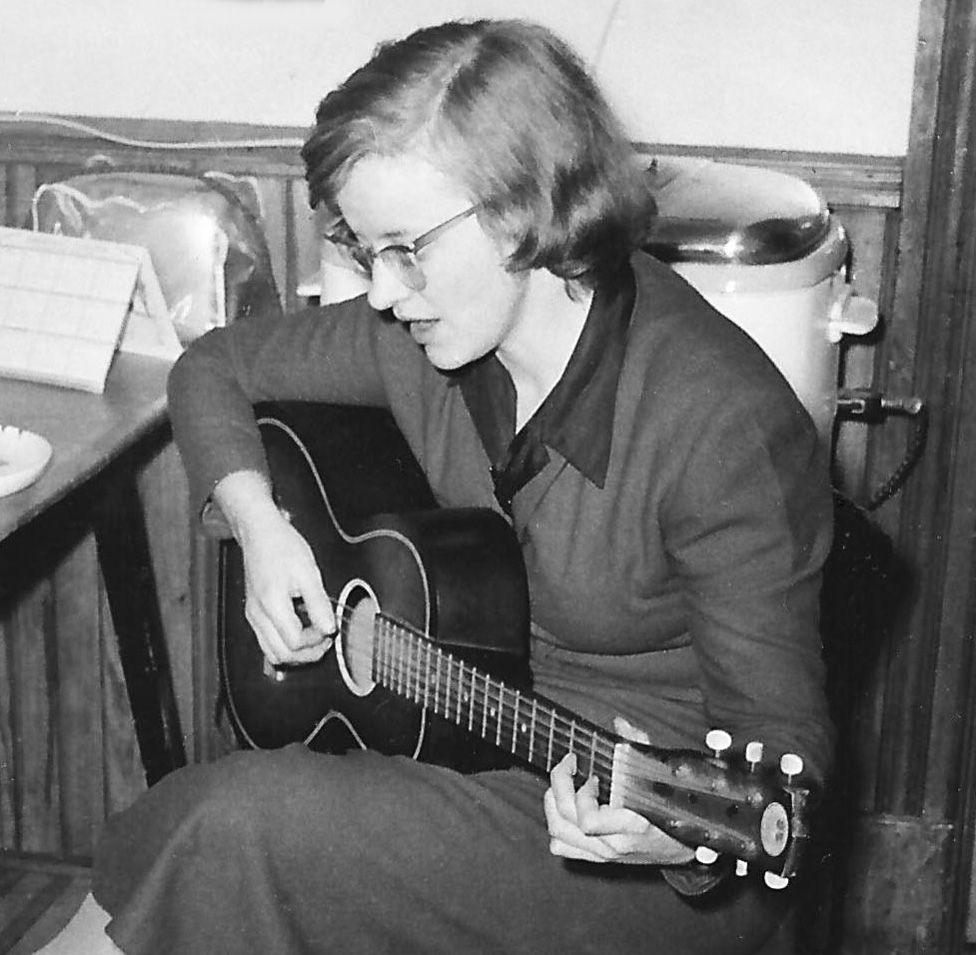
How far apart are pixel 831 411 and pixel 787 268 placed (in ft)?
0.78

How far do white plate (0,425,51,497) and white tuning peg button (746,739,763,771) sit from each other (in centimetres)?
75

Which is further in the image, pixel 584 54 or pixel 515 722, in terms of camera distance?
pixel 584 54

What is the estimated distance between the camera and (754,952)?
4.70ft

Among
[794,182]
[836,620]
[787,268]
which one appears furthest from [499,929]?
[794,182]

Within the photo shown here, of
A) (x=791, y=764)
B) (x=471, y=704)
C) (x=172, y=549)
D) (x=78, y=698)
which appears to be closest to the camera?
(x=791, y=764)

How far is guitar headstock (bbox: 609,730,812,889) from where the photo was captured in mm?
1126

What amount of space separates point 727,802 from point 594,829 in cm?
10

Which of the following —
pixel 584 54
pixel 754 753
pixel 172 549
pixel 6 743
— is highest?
pixel 584 54

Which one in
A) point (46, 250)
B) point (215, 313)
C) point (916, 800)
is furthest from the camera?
point (916, 800)

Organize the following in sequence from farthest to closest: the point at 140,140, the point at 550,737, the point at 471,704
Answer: the point at 140,140 → the point at 471,704 → the point at 550,737

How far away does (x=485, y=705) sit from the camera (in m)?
1.39

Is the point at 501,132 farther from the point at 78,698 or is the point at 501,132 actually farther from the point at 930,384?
the point at 78,698

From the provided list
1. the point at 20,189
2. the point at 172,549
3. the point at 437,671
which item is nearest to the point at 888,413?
the point at 437,671

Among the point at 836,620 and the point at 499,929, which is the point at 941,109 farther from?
the point at 499,929
